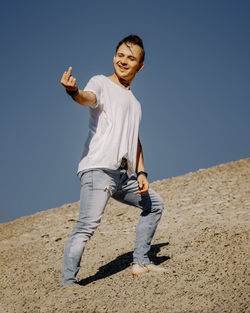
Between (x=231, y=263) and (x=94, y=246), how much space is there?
3.25 meters

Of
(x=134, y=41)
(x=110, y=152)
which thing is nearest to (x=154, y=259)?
(x=110, y=152)

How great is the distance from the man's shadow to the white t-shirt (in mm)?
1639

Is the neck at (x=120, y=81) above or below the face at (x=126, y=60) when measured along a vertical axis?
below

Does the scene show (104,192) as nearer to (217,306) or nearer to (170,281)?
(170,281)

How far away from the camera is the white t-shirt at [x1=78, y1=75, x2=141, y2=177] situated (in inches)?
148

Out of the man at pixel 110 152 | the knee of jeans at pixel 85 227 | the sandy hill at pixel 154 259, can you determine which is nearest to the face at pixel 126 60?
the man at pixel 110 152

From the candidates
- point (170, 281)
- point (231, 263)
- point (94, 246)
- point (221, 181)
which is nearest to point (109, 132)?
point (170, 281)

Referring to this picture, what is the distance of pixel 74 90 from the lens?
10.8 feet

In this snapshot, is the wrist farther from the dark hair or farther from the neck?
the dark hair

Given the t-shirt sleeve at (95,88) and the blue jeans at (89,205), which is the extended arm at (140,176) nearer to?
the blue jeans at (89,205)

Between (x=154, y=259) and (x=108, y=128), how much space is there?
2226 millimetres

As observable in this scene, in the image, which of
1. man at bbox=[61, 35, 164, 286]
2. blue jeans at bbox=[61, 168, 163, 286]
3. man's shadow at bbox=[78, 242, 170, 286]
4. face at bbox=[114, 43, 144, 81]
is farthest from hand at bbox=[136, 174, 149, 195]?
man's shadow at bbox=[78, 242, 170, 286]

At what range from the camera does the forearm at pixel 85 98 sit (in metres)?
3.37

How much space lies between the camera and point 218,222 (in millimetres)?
7051
